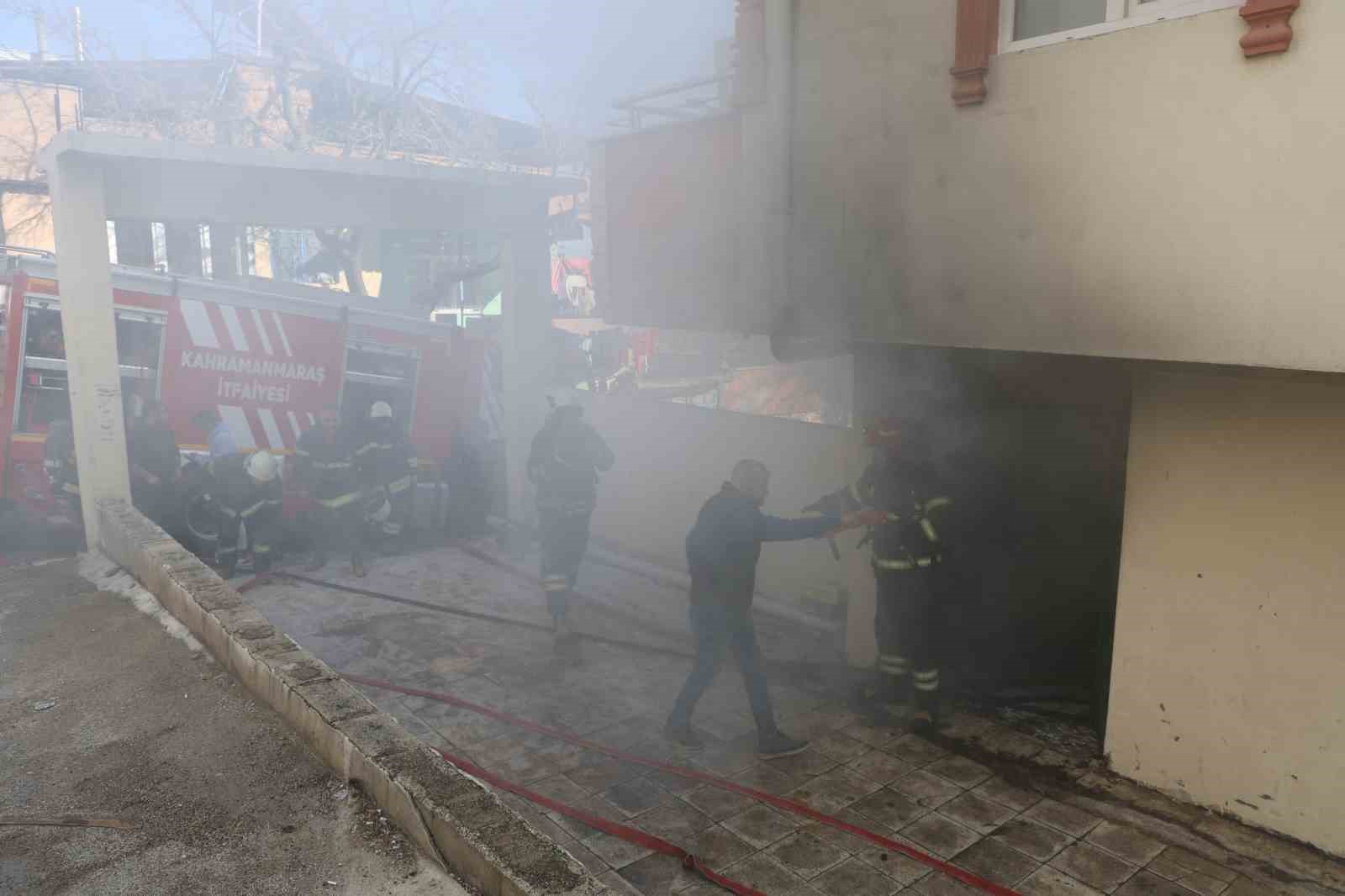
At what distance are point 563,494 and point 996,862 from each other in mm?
4191

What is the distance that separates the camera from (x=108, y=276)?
7680 mm

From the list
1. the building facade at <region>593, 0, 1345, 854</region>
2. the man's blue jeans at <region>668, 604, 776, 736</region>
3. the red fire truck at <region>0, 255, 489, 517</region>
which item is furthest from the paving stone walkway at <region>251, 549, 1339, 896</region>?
the red fire truck at <region>0, 255, 489, 517</region>

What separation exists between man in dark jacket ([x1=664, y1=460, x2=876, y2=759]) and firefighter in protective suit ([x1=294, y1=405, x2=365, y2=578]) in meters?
4.75

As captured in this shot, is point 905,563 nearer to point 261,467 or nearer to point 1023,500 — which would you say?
point 1023,500

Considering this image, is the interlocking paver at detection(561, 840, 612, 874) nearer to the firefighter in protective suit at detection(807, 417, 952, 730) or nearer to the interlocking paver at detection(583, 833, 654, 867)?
the interlocking paver at detection(583, 833, 654, 867)

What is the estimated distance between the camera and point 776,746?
5.36 m

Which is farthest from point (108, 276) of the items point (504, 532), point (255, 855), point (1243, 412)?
point (1243, 412)

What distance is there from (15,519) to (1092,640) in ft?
31.5

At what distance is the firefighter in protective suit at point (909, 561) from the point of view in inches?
222

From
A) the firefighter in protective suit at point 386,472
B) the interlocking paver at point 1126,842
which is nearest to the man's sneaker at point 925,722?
the interlocking paver at point 1126,842

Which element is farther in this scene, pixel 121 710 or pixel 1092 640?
pixel 1092 640

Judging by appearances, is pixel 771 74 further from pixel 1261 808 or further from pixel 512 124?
pixel 512 124

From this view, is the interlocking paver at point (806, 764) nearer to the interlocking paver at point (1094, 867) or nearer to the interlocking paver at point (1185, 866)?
the interlocking paver at point (1094, 867)

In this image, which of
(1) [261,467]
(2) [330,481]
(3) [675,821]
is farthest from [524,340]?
(3) [675,821]
